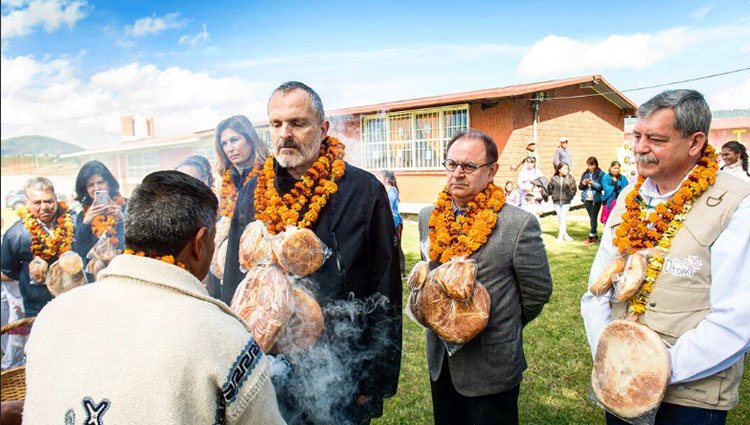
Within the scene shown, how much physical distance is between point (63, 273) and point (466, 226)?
3568 mm

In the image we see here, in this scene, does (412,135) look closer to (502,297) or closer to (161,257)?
(502,297)

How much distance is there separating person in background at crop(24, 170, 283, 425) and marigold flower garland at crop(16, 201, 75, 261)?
3423 mm

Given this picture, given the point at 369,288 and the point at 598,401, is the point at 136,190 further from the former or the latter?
the point at 598,401

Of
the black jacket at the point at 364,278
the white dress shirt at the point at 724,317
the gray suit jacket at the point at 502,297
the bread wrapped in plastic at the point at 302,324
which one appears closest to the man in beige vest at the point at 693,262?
the white dress shirt at the point at 724,317

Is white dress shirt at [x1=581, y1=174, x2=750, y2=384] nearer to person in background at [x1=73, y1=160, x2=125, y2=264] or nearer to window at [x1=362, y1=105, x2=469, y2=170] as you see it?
person in background at [x1=73, y1=160, x2=125, y2=264]

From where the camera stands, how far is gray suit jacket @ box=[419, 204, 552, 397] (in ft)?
7.65

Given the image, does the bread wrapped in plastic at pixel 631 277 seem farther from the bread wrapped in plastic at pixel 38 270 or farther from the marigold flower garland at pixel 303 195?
the bread wrapped in plastic at pixel 38 270

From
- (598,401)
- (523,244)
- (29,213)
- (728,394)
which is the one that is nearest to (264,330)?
(523,244)

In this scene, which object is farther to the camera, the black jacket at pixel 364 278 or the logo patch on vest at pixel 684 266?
the black jacket at pixel 364 278

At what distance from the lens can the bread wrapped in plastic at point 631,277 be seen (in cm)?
197

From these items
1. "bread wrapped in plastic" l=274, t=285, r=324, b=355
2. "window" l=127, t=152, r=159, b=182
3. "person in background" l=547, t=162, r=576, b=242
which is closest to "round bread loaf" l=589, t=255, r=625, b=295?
"bread wrapped in plastic" l=274, t=285, r=324, b=355

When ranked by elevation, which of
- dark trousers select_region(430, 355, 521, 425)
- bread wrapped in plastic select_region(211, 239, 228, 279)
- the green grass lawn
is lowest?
the green grass lawn

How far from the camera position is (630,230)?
7.33 ft

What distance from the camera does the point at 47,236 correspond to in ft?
13.6
